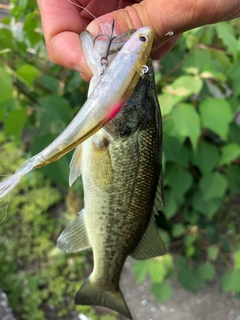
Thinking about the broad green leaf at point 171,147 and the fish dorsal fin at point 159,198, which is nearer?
the fish dorsal fin at point 159,198

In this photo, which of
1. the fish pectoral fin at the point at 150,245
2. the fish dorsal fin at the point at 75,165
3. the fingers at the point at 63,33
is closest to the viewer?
the fingers at the point at 63,33

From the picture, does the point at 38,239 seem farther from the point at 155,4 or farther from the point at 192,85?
the point at 155,4

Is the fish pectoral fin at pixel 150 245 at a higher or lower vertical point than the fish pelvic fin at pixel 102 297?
higher

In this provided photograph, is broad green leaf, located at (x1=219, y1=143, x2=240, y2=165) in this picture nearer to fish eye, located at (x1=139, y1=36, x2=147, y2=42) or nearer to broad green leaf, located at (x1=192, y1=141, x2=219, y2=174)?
broad green leaf, located at (x1=192, y1=141, x2=219, y2=174)

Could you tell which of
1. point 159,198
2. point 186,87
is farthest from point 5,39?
point 159,198

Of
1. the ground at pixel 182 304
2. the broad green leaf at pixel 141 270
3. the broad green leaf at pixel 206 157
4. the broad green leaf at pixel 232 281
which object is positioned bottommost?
the ground at pixel 182 304

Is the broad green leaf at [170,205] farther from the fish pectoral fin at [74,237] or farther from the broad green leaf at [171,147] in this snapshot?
the fish pectoral fin at [74,237]

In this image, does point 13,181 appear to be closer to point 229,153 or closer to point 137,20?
point 137,20

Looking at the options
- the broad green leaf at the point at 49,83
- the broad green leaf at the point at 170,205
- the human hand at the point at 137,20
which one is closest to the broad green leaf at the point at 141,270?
the broad green leaf at the point at 170,205
